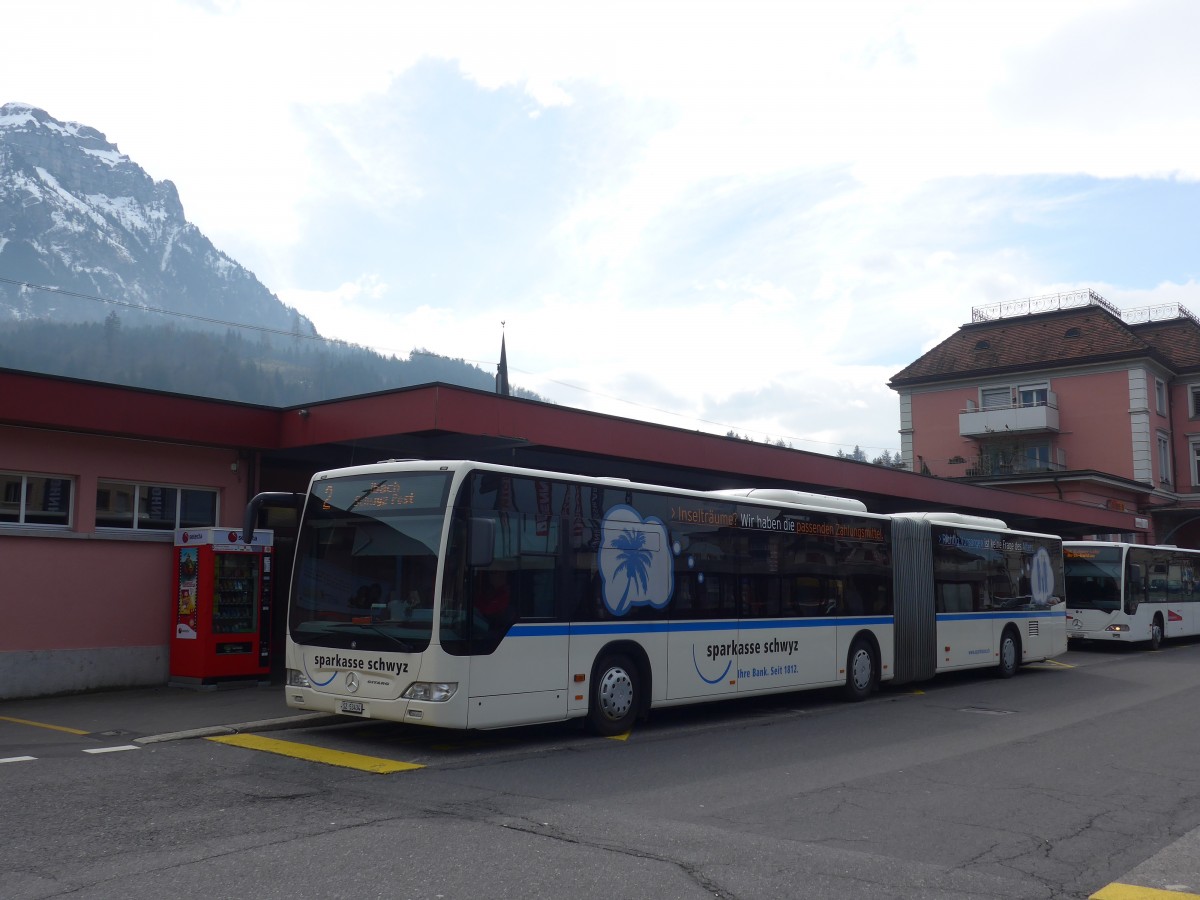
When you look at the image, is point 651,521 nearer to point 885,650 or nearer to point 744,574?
point 744,574

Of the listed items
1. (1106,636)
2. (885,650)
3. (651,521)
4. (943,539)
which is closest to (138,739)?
(651,521)

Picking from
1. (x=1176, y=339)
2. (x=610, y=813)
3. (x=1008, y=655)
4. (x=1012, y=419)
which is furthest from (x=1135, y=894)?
(x=1176, y=339)

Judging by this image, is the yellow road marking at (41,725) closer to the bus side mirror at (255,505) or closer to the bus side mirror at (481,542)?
the bus side mirror at (255,505)

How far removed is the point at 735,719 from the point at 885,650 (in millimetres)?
4033

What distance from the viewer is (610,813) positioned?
314 inches

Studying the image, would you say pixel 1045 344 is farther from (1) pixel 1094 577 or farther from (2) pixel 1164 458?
(1) pixel 1094 577

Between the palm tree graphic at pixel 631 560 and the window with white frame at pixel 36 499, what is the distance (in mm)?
8622

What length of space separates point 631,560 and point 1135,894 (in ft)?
22.8

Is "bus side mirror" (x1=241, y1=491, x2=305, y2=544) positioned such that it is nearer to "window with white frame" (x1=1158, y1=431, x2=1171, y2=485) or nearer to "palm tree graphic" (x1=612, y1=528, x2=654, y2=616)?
"palm tree graphic" (x1=612, y1=528, x2=654, y2=616)

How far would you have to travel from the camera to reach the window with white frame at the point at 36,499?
15.0m

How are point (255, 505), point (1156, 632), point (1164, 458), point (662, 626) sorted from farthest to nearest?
point (1164, 458) → point (1156, 632) → point (662, 626) → point (255, 505)

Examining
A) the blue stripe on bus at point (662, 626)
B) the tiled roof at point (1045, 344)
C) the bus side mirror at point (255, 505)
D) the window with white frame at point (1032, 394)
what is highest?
the tiled roof at point (1045, 344)

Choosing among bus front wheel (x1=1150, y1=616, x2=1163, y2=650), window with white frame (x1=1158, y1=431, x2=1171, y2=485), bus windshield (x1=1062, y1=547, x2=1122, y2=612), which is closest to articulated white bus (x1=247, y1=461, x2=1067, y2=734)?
bus windshield (x1=1062, y1=547, x2=1122, y2=612)

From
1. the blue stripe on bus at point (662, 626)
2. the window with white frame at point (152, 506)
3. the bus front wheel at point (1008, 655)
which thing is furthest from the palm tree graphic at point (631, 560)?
the bus front wheel at point (1008, 655)
